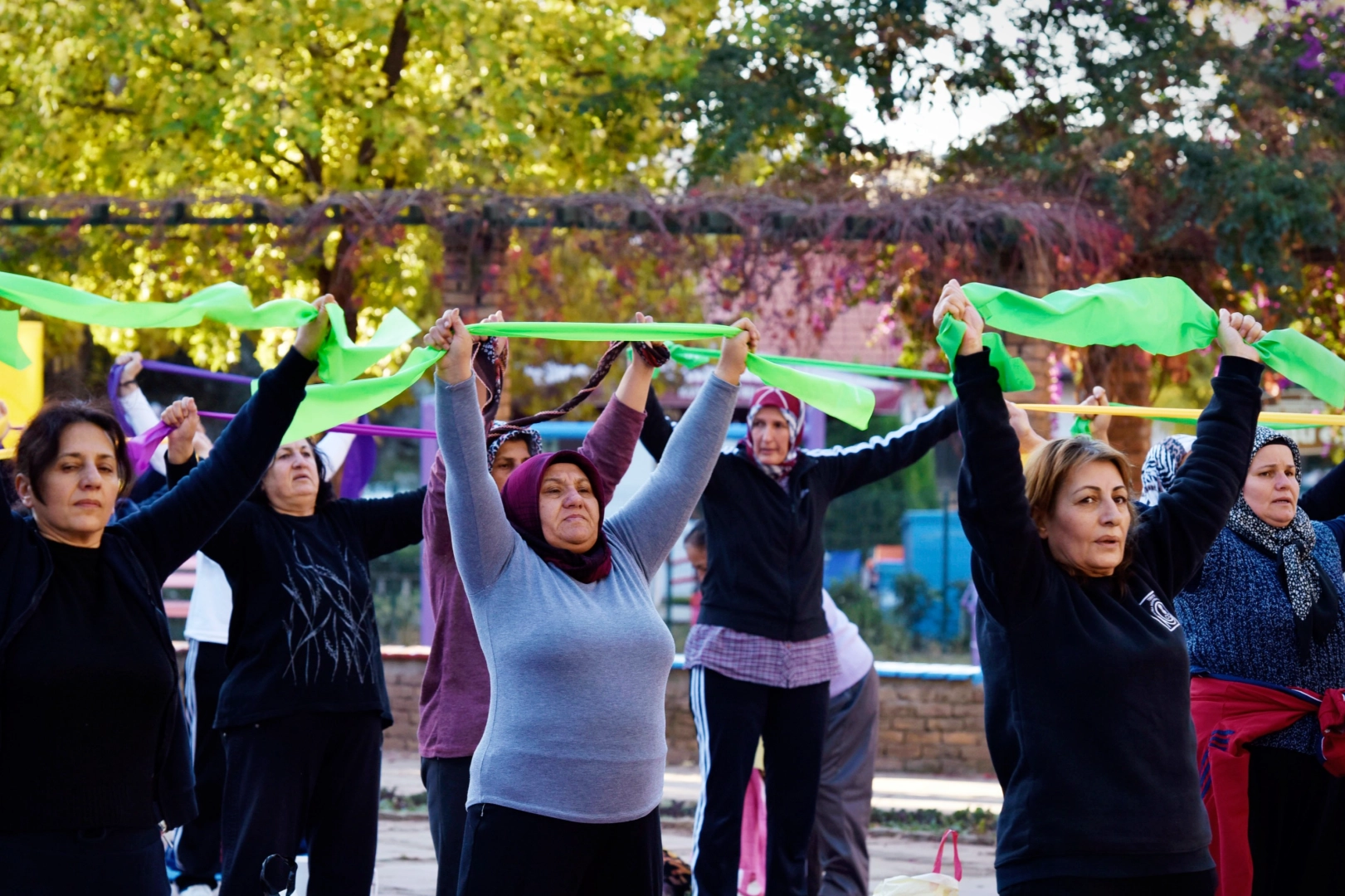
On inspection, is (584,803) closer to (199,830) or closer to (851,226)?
(199,830)

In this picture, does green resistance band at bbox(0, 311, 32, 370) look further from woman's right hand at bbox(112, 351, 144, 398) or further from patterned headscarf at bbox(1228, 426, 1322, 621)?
woman's right hand at bbox(112, 351, 144, 398)

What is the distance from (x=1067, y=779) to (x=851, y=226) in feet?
22.0

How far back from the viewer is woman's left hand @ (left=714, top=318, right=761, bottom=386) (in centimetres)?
403

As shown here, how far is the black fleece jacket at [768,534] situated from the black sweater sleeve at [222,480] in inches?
82.1

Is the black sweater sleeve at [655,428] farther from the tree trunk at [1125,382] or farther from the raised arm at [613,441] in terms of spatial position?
the tree trunk at [1125,382]

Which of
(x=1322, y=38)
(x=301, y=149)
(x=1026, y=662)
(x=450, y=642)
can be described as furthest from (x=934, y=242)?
(x=1026, y=662)

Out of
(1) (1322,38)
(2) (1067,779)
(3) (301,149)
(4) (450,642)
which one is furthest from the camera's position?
(3) (301,149)

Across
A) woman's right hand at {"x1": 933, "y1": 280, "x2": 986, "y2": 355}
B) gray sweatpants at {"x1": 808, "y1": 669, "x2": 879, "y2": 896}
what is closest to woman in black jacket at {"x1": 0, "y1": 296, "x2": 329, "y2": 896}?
woman's right hand at {"x1": 933, "y1": 280, "x2": 986, "y2": 355}

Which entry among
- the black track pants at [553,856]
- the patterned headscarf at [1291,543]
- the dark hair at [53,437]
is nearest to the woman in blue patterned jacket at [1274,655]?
the patterned headscarf at [1291,543]

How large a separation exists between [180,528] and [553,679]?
89 centimetres

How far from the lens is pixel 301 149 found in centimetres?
1159

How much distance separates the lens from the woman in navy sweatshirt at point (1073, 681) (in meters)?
3.07

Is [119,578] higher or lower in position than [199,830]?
higher

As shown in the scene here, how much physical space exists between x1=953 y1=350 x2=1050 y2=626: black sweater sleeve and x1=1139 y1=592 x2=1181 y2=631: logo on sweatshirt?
1.01 ft
